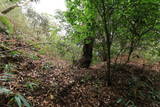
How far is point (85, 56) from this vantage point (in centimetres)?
408

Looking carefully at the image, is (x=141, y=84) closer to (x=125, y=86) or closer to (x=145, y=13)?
(x=125, y=86)

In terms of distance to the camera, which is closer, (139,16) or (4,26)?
(139,16)

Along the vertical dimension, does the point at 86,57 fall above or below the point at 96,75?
above

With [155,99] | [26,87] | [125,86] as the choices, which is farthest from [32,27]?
[155,99]

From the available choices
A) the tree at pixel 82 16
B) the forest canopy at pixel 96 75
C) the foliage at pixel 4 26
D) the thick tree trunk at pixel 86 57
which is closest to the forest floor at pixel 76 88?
the forest canopy at pixel 96 75

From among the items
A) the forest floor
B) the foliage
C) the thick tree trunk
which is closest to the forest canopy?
the forest floor

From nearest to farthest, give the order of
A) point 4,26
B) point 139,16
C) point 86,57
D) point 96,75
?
1. point 139,16
2. point 96,75
3. point 86,57
4. point 4,26

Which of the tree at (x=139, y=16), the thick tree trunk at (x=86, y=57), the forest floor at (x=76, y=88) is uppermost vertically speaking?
the tree at (x=139, y=16)

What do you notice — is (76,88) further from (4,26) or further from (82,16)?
(4,26)

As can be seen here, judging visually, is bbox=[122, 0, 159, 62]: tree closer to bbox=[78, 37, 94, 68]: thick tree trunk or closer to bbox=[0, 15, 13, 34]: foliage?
bbox=[78, 37, 94, 68]: thick tree trunk

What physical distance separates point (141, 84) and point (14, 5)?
8.66 meters

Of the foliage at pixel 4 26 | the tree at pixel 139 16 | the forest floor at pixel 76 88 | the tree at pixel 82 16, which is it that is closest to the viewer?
the forest floor at pixel 76 88

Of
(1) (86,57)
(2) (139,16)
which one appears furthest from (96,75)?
(2) (139,16)

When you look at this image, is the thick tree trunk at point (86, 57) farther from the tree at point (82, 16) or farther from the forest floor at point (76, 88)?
the tree at point (82, 16)
